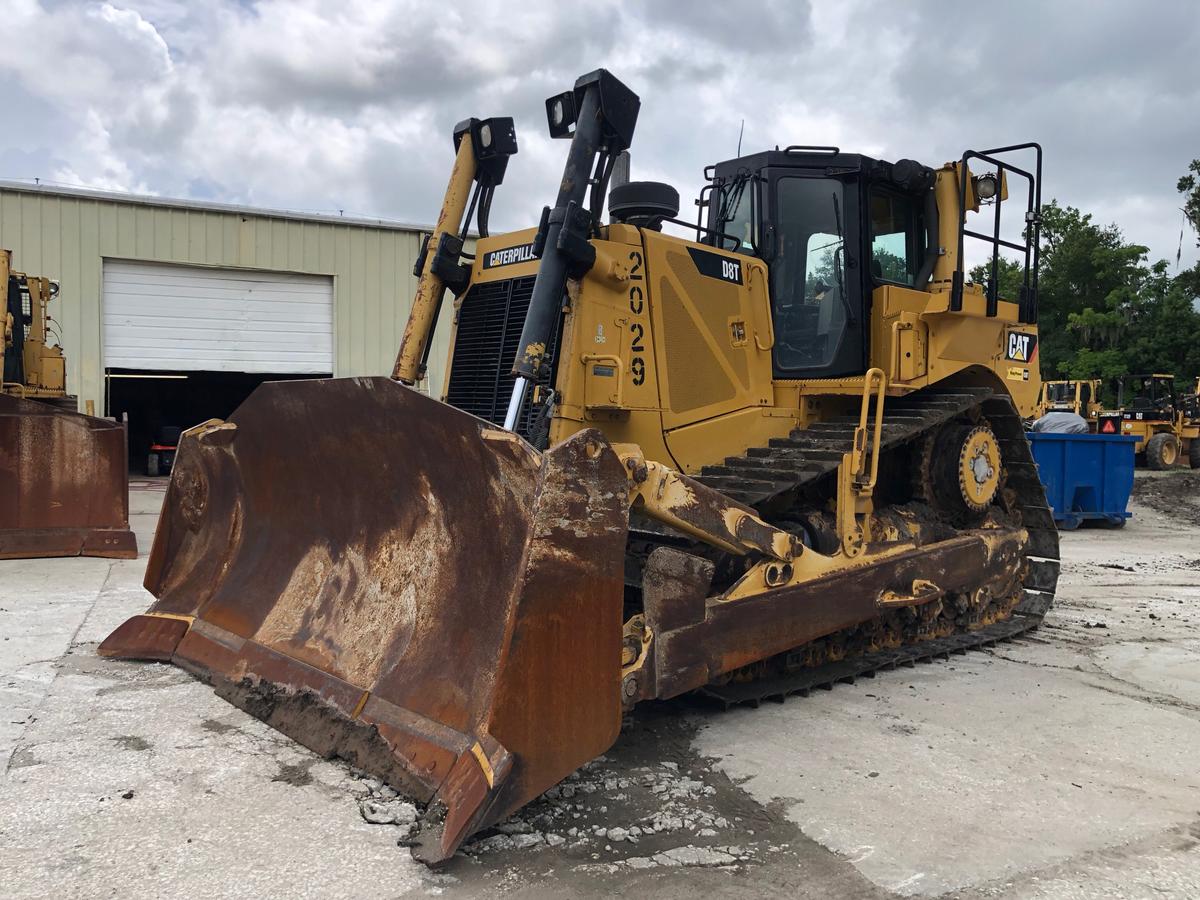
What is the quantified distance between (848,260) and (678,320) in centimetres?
133

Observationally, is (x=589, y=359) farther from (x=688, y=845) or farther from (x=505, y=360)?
(x=688, y=845)

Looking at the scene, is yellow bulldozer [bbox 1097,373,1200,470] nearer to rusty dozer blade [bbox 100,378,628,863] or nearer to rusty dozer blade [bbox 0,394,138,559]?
rusty dozer blade [bbox 0,394,138,559]

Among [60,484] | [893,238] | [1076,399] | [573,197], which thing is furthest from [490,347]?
[1076,399]

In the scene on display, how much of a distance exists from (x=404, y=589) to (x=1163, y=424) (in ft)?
79.0

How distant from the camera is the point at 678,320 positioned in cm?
484

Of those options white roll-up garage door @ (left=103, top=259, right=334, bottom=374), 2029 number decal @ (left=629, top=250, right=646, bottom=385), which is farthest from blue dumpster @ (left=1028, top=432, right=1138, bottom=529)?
Answer: white roll-up garage door @ (left=103, top=259, right=334, bottom=374)

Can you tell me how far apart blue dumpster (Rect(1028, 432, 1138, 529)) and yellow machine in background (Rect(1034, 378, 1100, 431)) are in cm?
807

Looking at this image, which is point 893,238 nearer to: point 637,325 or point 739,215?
point 739,215

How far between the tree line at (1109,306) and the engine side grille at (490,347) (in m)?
31.2

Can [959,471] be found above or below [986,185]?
below

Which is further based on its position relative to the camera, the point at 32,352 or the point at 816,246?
the point at 32,352

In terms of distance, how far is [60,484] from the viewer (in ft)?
28.1

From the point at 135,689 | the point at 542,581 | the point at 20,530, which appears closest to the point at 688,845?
the point at 542,581

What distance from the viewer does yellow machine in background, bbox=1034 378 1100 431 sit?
75.8 feet
